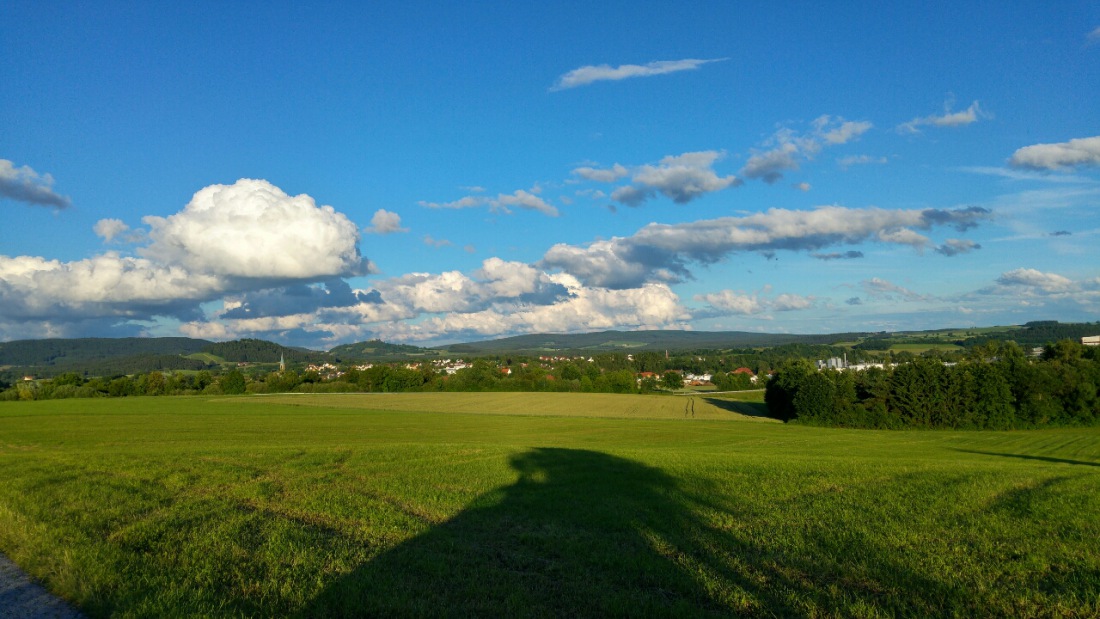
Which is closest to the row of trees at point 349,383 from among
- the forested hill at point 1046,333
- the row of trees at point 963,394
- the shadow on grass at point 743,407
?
the shadow on grass at point 743,407

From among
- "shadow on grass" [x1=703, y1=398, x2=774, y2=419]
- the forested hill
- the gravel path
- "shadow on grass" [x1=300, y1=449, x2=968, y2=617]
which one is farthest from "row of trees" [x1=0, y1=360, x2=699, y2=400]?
the gravel path

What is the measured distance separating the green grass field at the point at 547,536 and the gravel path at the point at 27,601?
15 cm

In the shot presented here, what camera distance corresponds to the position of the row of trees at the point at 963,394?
64.7 metres

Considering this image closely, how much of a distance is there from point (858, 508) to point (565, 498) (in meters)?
5.51

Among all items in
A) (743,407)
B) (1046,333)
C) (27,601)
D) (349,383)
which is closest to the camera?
(27,601)

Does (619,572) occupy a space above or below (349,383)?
above

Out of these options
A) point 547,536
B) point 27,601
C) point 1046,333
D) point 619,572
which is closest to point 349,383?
point 547,536

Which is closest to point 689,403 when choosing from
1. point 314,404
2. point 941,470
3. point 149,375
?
point 314,404

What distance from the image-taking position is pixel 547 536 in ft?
33.8

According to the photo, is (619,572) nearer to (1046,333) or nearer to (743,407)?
(743,407)

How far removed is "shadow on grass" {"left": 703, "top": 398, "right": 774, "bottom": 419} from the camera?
85.2 meters

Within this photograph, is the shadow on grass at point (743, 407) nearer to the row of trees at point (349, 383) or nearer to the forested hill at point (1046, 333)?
the row of trees at point (349, 383)

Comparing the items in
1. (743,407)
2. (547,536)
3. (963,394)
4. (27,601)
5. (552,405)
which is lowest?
(743,407)

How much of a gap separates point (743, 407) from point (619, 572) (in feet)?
293
